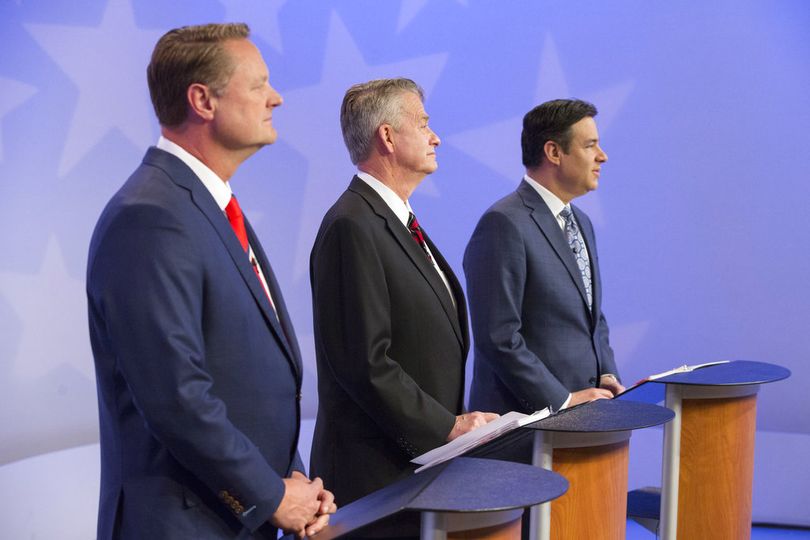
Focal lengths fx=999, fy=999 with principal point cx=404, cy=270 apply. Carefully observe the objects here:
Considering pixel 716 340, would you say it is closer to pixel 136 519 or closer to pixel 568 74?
pixel 568 74

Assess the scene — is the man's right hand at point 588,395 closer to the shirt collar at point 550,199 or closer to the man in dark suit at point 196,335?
the shirt collar at point 550,199

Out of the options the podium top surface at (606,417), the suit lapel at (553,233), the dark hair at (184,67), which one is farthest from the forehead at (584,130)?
the dark hair at (184,67)

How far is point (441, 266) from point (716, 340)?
277cm

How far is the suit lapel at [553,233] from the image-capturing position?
3.04 metres

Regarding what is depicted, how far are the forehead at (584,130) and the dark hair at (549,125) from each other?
0.04ft

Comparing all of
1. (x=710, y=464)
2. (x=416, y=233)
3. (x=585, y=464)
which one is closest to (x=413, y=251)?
(x=416, y=233)

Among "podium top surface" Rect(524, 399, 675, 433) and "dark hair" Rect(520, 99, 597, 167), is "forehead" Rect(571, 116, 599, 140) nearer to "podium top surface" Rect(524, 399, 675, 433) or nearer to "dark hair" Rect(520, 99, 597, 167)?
"dark hair" Rect(520, 99, 597, 167)

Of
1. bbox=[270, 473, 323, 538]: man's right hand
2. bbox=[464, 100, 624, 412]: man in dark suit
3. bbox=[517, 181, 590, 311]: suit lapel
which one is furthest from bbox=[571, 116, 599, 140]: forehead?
bbox=[270, 473, 323, 538]: man's right hand

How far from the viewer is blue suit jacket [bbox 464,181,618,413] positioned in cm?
284

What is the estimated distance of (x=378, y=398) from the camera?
7.25 ft

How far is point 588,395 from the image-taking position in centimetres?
283

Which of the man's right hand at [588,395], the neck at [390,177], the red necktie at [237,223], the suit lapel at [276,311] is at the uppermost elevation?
the neck at [390,177]

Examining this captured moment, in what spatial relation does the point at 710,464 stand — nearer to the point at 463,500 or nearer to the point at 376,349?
the point at 376,349

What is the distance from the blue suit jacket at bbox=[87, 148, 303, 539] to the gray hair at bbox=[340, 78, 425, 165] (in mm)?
826
